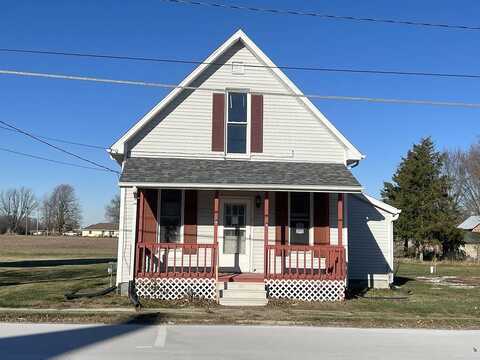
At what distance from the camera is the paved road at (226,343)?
7965 millimetres

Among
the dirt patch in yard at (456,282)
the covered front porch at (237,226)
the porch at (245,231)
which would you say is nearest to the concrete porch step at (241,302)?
the covered front porch at (237,226)

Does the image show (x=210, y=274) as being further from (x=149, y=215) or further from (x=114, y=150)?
(x=114, y=150)

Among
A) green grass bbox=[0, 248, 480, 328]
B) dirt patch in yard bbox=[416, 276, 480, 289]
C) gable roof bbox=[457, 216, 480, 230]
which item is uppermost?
gable roof bbox=[457, 216, 480, 230]

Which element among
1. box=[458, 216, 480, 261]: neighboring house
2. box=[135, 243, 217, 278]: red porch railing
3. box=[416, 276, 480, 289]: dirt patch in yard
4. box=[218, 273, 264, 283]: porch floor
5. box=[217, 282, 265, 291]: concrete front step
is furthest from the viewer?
box=[458, 216, 480, 261]: neighboring house

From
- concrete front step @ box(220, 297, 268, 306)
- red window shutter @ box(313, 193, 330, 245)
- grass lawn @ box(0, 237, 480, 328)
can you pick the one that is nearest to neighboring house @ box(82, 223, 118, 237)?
grass lawn @ box(0, 237, 480, 328)

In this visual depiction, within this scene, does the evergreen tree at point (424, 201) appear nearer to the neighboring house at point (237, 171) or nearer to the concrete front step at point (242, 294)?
the neighboring house at point (237, 171)

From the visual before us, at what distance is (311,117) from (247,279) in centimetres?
563

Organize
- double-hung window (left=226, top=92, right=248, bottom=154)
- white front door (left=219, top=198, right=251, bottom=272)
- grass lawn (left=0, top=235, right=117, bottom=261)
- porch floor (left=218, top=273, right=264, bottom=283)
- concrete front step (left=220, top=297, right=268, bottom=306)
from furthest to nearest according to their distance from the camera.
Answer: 1. grass lawn (left=0, top=235, right=117, bottom=261)
2. double-hung window (left=226, top=92, right=248, bottom=154)
3. white front door (left=219, top=198, right=251, bottom=272)
4. porch floor (left=218, top=273, right=264, bottom=283)
5. concrete front step (left=220, top=297, right=268, bottom=306)

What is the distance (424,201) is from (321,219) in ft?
99.0

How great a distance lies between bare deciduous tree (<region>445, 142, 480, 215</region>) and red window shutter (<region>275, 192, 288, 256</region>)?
49151 millimetres

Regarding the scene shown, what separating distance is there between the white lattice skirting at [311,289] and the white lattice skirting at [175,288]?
1876 mm

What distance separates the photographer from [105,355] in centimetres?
770

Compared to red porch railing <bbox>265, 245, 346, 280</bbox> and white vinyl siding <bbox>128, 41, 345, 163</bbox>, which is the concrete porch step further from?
white vinyl siding <bbox>128, 41, 345, 163</bbox>

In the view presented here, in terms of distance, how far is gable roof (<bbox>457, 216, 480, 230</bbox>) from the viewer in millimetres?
64000
